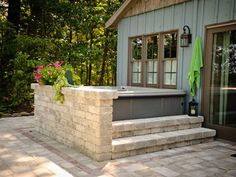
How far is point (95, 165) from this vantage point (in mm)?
3844

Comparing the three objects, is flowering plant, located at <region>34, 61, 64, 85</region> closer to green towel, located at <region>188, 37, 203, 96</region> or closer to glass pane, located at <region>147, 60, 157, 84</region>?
glass pane, located at <region>147, 60, 157, 84</region>

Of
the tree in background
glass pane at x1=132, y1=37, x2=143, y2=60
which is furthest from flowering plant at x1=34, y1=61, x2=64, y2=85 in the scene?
the tree in background

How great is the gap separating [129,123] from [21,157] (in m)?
1.77

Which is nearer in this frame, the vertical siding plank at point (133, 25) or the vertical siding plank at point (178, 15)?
the vertical siding plank at point (178, 15)

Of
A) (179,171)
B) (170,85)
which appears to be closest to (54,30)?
(170,85)

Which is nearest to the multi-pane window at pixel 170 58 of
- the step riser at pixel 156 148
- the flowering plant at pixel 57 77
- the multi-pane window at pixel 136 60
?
the multi-pane window at pixel 136 60

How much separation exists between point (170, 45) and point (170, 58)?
1.03 feet

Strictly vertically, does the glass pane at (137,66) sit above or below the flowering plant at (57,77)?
above

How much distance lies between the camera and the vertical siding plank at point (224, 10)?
17.0 feet

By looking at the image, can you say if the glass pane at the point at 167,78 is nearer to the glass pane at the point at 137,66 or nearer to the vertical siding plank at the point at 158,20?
the glass pane at the point at 137,66

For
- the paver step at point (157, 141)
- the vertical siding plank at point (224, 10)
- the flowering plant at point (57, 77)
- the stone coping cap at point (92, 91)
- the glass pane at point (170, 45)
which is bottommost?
the paver step at point (157, 141)

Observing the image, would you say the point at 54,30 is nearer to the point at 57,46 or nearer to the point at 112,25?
the point at 57,46

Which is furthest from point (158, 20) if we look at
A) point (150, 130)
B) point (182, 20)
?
point (150, 130)

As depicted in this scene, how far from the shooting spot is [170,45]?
6551mm
